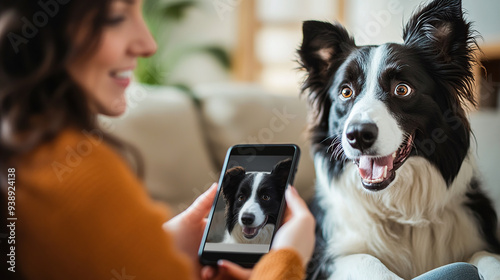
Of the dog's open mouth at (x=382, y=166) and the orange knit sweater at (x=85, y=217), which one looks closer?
the orange knit sweater at (x=85, y=217)

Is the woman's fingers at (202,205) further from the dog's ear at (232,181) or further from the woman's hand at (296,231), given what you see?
the woman's hand at (296,231)

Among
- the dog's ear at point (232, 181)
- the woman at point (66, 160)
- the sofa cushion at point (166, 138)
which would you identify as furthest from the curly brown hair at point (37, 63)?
the sofa cushion at point (166, 138)

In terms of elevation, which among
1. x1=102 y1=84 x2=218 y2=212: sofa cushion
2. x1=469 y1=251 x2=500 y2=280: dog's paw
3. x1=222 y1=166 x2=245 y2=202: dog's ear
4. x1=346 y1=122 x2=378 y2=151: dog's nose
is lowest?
x1=102 y1=84 x2=218 y2=212: sofa cushion

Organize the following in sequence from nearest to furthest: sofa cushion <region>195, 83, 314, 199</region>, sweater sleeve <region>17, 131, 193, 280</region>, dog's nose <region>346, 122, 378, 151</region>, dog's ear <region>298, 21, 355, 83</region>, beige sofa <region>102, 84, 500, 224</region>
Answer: sweater sleeve <region>17, 131, 193, 280</region> → dog's nose <region>346, 122, 378, 151</region> → dog's ear <region>298, 21, 355, 83</region> → sofa cushion <region>195, 83, 314, 199</region> → beige sofa <region>102, 84, 500, 224</region>

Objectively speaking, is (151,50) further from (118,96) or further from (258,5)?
(258,5)

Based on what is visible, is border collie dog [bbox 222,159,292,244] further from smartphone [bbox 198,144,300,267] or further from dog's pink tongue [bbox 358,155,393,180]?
dog's pink tongue [bbox 358,155,393,180]

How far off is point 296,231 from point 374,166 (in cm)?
15

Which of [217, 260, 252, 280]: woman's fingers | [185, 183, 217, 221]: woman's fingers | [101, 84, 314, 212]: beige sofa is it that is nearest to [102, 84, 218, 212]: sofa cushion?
[101, 84, 314, 212]: beige sofa

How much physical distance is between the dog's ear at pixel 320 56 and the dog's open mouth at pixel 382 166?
130mm

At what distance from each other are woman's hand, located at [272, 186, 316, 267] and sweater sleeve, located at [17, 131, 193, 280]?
16 cm

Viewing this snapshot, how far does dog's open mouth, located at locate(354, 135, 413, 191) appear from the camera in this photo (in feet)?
2.06

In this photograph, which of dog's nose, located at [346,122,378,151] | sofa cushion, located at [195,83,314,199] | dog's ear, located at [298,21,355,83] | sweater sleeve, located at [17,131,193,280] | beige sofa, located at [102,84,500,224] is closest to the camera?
sweater sleeve, located at [17,131,193,280]

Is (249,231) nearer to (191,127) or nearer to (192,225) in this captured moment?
(192,225)

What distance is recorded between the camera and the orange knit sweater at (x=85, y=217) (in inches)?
19.4
